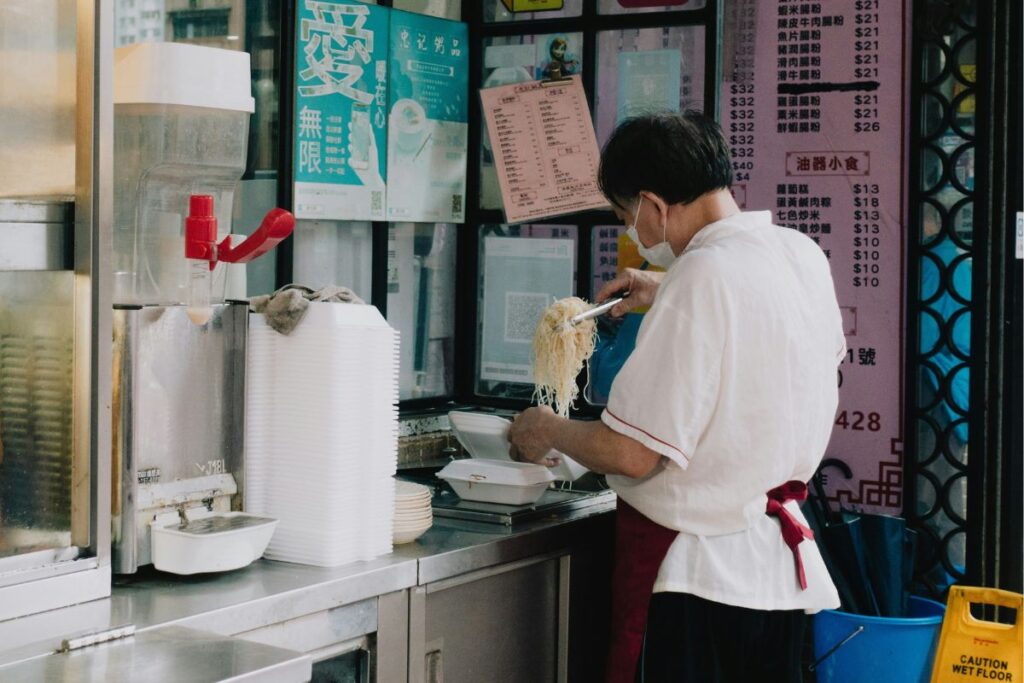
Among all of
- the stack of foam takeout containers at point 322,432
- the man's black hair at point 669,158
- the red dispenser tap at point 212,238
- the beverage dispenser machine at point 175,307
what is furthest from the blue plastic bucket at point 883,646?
the red dispenser tap at point 212,238

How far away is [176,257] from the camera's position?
2574mm

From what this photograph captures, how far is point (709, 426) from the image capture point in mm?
2633

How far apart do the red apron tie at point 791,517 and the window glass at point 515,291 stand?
1495 mm

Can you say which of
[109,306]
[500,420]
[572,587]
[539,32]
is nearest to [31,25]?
[109,306]

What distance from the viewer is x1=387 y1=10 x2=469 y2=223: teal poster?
13.0 feet

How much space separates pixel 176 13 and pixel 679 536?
6.00 feet

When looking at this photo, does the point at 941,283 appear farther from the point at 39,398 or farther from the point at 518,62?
the point at 39,398

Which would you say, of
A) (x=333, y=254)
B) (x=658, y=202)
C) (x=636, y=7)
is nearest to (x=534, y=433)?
(x=658, y=202)

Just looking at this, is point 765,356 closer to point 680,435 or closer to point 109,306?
point 680,435

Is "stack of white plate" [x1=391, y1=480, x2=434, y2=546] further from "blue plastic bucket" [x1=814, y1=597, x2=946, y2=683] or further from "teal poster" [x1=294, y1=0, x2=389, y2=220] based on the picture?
"blue plastic bucket" [x1=814, y1=597, x2=946, y2=683]

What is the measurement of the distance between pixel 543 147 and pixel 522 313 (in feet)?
1.78

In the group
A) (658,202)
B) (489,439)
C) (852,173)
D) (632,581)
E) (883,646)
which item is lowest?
(883,646)

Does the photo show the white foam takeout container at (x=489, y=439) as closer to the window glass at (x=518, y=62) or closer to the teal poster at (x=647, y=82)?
the window glass at (x=518, y=62)

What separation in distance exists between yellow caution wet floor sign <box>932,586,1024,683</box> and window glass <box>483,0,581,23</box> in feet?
6.97
